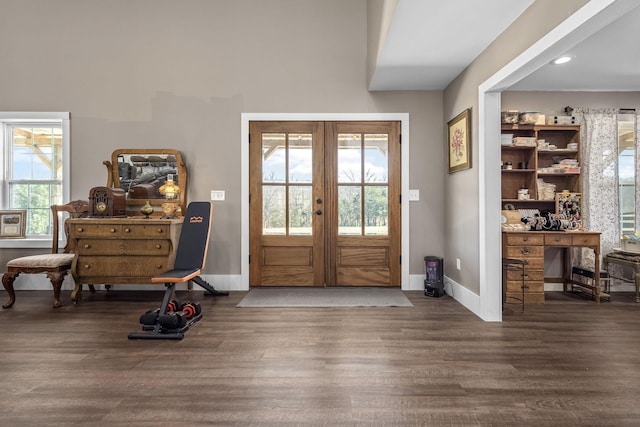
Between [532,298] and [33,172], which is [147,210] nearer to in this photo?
[33,172]

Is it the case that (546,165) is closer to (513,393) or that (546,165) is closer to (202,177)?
(513,393)

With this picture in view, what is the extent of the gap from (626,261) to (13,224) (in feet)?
24.4

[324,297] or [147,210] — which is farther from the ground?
[147,210]

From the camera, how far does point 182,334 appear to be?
9.75 feet

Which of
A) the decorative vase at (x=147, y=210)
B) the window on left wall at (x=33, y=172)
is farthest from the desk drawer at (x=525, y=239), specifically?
the window on left wall at (x=33, y=172)

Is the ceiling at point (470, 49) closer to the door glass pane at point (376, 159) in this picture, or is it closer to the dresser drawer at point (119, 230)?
the door glass pane at point (376, 159)

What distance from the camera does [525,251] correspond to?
4047mm

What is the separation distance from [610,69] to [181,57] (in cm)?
496

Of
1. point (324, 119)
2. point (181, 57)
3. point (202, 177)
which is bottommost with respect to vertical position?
point (202, 177)

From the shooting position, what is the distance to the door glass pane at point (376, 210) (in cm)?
468

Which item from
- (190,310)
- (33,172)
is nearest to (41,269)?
(33,172)

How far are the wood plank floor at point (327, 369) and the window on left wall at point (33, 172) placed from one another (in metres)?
1.56

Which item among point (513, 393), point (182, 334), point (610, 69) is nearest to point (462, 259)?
point (513, 393)

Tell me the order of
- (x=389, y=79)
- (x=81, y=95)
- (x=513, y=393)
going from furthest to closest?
1. (x=81, y=95)
2. (x=389, y=79)
3. (x=513, y=393)
